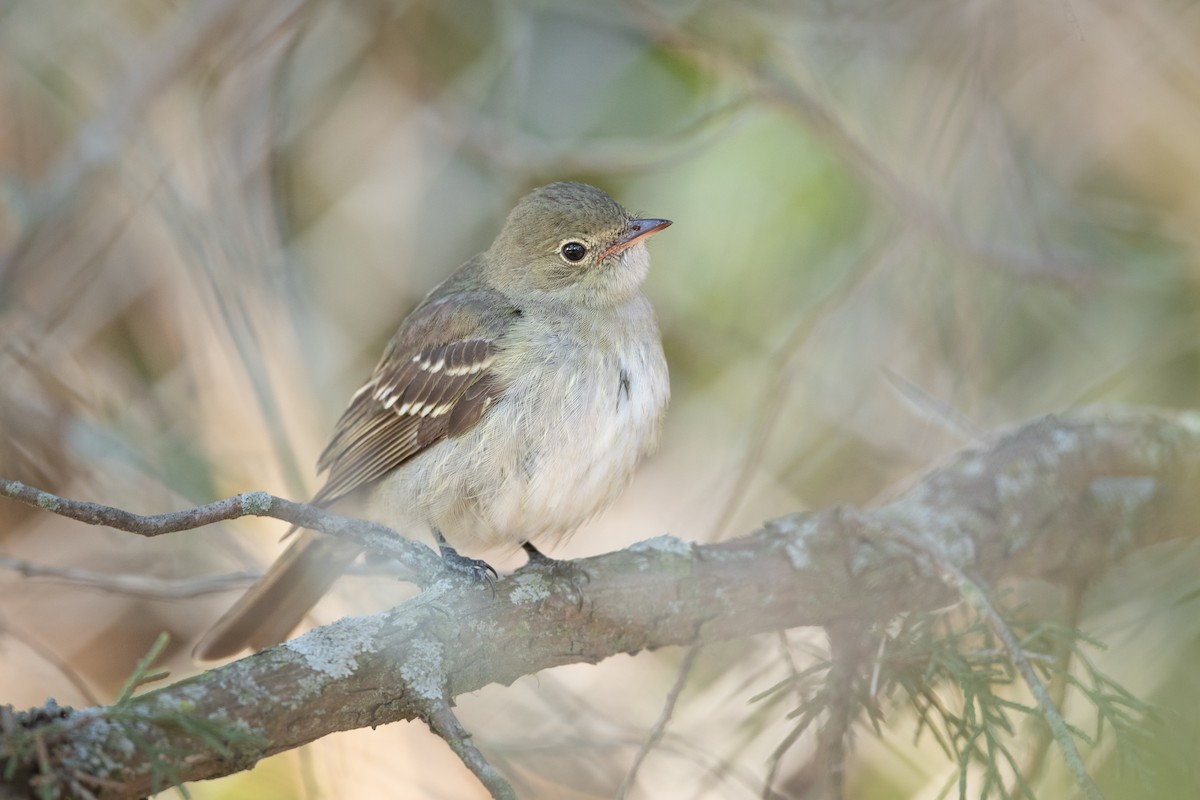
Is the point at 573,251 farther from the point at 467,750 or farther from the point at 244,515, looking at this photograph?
the point at 467,750

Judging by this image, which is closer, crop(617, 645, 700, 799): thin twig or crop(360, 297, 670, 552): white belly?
crop(617, 645, 700, 799): thin twig

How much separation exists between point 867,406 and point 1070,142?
2.04m

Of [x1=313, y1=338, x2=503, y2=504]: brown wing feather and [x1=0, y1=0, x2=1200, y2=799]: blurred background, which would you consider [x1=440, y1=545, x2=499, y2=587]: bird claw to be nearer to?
[x1=313, y1=338, x2=503, y2=504]: brown wing feather

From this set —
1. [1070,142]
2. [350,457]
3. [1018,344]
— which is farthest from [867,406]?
[350,457]

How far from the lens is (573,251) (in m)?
4.38

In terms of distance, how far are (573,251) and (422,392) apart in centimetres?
80

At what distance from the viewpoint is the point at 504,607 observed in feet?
10.6

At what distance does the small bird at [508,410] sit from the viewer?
149 inches

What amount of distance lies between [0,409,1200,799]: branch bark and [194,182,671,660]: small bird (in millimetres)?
376

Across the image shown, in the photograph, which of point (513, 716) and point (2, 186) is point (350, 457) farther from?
point (2, 186)

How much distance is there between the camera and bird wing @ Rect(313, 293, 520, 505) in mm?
3988

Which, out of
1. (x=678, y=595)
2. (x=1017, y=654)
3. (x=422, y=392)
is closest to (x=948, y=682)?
(x=1017, y=654)

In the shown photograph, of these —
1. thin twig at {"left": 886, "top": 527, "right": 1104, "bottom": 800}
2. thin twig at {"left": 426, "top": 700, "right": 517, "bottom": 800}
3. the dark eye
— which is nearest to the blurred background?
the dark eye

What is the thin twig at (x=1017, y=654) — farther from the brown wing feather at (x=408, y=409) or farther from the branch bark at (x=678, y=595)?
the brown wing feather at (x=408, y=409)
